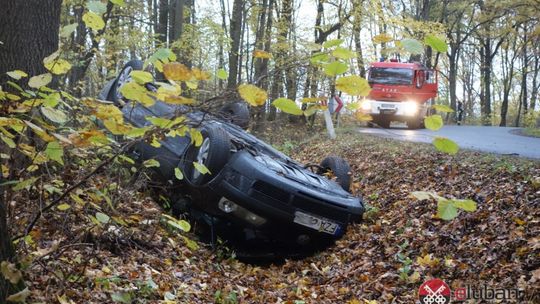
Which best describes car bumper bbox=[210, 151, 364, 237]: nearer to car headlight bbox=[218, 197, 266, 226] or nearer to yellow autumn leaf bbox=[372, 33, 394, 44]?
car headlight bbox=[218, 197, 266, 226]

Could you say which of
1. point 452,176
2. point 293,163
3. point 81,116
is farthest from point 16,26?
point 452,176

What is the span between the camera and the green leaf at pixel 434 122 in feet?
7.11

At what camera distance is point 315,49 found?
92.4 inches

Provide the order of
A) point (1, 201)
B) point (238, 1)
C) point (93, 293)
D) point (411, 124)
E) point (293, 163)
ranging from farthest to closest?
1. point (411, 124)
2. point (238, 1)
3. point (293, 163)
4. point (93, 293)
5. point (1, 201)

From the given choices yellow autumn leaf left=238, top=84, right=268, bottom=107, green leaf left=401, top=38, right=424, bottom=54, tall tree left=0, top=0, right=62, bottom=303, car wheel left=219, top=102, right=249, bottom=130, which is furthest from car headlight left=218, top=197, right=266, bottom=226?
green leaf left=401, top=38, right=424, bottom=54

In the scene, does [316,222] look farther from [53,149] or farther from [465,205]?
[465,205]

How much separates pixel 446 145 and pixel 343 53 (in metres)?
0.59

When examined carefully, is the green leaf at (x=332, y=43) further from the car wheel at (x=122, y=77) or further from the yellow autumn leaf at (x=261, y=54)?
the car wheel at (x=122, y=77)

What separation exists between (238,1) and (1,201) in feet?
50.7

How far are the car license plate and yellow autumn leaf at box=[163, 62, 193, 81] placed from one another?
362 cm

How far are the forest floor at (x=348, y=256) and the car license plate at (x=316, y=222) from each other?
375 millimetres

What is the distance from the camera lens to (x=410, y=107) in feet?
60.3

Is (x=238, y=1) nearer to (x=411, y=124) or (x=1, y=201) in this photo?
(x=411, y=124)

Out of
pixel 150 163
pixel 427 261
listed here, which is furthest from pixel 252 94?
pixel 427 261
